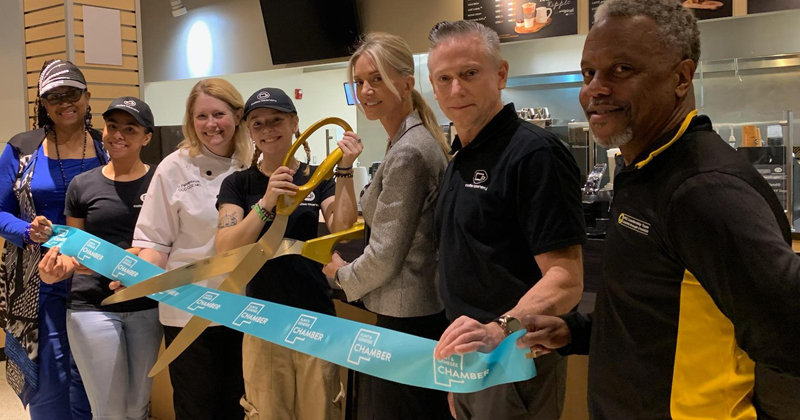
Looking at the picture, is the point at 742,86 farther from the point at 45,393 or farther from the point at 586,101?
the point at 45,393

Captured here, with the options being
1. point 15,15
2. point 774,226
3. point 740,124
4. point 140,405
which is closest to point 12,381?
point 140,405

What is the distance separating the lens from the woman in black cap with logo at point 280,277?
227 centimetres

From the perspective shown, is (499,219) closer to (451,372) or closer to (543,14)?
(451,372)

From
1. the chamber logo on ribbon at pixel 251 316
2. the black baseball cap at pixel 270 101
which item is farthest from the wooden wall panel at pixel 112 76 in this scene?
the chamber logo on ribbon at pixel 251 316

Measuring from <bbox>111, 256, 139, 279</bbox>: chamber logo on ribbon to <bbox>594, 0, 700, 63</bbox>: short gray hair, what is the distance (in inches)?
78.4

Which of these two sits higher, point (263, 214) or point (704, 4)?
point (704, 4)

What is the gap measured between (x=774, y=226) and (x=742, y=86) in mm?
5801

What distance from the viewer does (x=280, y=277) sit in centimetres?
230

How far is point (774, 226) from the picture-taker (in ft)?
3.00

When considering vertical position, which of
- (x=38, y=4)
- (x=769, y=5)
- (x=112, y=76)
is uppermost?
(x=38, y=4)

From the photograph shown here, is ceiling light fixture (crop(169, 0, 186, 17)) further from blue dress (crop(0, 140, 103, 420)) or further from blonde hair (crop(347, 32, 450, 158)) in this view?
blonde hair (crop(347, 32, 450, 158))

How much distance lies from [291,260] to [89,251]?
2.97 feet

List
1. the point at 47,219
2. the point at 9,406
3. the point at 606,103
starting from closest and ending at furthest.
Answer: the point at 606,103
the point at 47,219
the point at 9,406

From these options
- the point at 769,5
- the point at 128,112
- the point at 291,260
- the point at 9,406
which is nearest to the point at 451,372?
the point at 291,260
